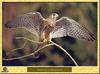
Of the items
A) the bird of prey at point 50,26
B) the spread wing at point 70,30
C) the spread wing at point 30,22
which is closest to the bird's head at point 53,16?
the bird of prey at point 50,26

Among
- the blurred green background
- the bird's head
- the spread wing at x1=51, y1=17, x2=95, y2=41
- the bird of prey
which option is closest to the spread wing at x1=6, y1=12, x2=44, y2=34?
the bird of prey

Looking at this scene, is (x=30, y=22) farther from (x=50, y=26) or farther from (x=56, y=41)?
(x=56, y=41)

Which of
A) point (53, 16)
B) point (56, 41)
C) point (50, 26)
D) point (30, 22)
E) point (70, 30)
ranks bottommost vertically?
point (56, 41)

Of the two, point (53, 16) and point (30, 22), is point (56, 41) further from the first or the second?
point (30, 22)

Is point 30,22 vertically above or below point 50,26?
above

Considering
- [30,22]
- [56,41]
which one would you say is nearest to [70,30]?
[56,41]

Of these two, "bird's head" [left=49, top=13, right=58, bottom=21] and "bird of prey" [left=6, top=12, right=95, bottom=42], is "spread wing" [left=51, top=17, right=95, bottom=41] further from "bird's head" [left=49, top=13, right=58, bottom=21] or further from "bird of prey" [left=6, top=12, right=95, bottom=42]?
"bird's head" [left=49, top=13, right=58, bottom=21]

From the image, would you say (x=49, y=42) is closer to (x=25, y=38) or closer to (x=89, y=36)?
(x=25, y=38)

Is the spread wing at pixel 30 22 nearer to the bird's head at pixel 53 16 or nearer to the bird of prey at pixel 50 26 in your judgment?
the bird of prey at pixel 50 26
